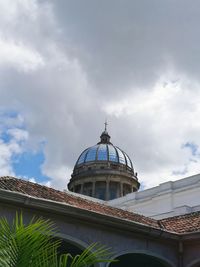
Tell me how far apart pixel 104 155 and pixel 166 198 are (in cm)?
1554

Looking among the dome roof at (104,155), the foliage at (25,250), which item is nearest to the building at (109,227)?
the foliage at (25,250)

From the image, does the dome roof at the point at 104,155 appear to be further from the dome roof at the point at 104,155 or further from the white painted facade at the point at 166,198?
the white painted facade at the point at 166,198

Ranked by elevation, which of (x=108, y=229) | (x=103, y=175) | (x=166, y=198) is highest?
(x=103, y=175)

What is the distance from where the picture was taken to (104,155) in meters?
49.3

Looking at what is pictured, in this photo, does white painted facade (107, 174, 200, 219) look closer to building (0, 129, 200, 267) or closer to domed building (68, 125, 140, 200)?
domed building (68, 125, 140, 200)

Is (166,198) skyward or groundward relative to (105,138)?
groundward

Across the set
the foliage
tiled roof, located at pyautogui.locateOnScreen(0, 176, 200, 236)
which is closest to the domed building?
tiled roof, located at pyautogui.locateOnScreen(0, 176, 200, 236)

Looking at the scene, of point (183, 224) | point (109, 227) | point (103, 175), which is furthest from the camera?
point (103, 175)

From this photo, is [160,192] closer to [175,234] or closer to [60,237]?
[175,234]

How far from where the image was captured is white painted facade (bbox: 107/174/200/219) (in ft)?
109

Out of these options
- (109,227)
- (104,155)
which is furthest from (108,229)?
(104,155)

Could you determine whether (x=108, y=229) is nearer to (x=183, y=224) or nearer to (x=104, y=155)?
(x=183, y=224)

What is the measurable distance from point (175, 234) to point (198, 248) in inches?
31.4

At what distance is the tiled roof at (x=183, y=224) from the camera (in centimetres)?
→ 1274
